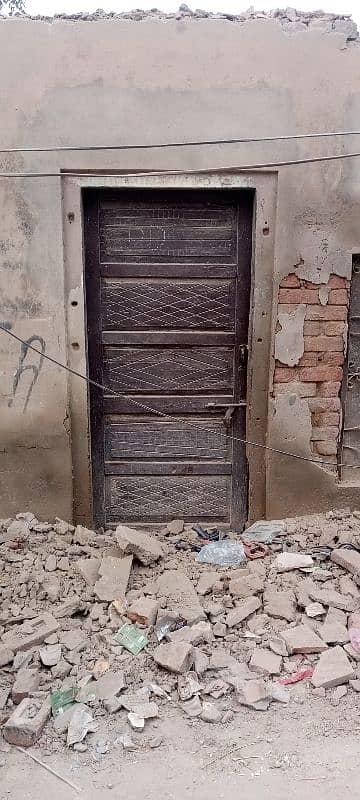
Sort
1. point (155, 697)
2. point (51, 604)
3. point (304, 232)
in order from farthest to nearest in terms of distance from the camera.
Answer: point (304, 232) → point (51, 604) → point (155, 697)

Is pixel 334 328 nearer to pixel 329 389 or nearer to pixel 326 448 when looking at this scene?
pixel 329 389

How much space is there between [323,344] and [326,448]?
0.66 metres

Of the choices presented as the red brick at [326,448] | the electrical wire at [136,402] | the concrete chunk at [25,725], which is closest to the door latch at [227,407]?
the electrical wire at [136,402]

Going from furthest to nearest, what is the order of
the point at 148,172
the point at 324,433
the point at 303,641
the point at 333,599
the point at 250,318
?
the point at 324,433, the point at 250,318, the point at 148,172, the point at 333,599, the point at 303,641

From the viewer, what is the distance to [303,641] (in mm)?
2859

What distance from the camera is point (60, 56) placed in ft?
11.1

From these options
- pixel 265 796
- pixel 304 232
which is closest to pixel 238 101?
pixel 304 232

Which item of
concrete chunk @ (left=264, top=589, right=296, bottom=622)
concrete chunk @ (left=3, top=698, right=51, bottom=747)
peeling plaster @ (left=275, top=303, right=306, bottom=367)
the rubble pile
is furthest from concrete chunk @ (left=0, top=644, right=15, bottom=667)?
peeling plaster @ (left=275, top=303, right=306, bottom=367)

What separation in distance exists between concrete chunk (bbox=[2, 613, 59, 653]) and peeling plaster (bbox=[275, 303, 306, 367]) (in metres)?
1.96

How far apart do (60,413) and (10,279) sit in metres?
0.84

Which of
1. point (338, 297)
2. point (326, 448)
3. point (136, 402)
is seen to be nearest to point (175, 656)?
point (136, 402)

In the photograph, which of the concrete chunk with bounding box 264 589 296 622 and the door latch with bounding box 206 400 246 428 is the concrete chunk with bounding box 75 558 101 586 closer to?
the concrete chunk with bounding box 264 589 296 622

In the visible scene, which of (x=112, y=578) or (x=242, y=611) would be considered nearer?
(x=242, y=611)

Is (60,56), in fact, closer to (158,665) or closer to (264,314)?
(264,314)
